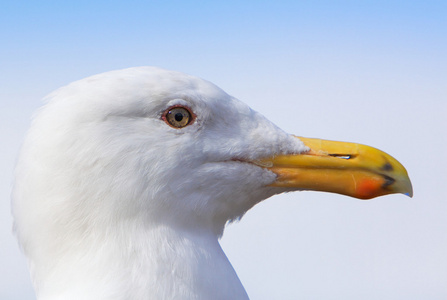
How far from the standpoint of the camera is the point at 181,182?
435 centimetres

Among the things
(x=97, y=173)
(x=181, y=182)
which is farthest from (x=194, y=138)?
(x=97, y=173)

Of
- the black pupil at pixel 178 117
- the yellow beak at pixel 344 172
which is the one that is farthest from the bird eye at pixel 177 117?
the yellow beak at pixel 344 172

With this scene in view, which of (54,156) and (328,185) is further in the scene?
(328,185)

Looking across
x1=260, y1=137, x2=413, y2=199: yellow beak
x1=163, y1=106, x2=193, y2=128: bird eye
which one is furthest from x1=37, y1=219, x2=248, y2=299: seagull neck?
x1=260, y1=137, x2=413, y2=199: yellow beak

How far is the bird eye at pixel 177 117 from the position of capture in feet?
14.6

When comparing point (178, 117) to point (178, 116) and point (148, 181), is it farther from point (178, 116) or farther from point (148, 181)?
point (148, 181)

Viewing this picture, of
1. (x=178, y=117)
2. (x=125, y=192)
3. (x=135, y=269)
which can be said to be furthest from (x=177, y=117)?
(x=135, y=269)

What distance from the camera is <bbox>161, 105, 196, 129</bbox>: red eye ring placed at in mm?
4436

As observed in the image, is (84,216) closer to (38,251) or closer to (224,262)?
(38,251)

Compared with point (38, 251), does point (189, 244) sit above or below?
above

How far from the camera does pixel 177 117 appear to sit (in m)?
4.46

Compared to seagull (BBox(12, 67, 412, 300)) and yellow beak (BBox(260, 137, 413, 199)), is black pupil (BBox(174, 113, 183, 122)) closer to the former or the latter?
seagull (BBox(12, 67, 412, 300))

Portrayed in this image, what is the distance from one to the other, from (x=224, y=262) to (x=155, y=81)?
1345 mm

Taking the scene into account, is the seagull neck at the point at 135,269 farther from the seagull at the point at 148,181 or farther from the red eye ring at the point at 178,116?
the red eye ring at the point at 178,116
